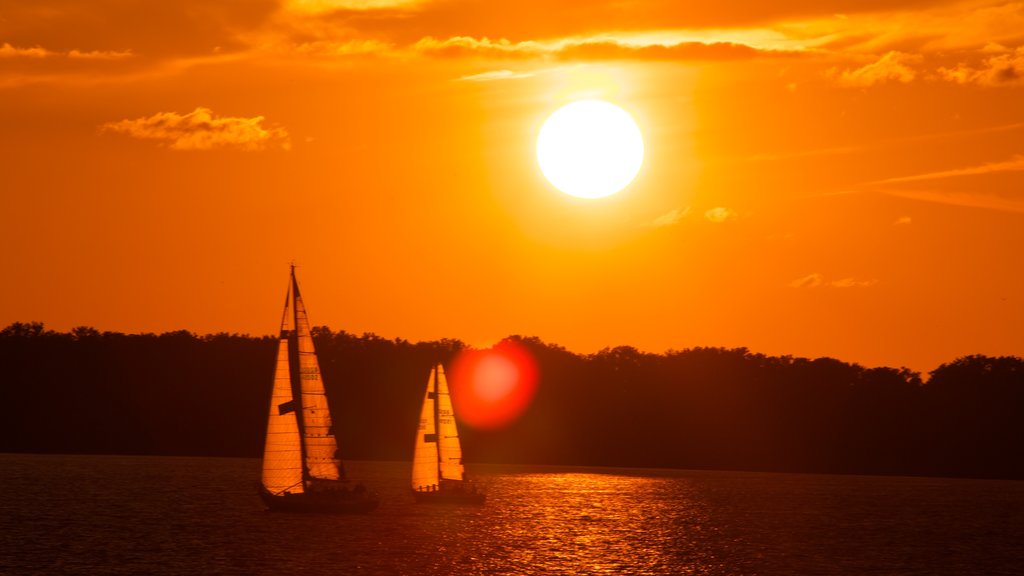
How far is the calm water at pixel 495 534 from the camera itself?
301ft

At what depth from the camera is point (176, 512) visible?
129375 millimetres

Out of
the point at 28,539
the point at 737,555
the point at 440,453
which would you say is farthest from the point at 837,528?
the point at 28,539

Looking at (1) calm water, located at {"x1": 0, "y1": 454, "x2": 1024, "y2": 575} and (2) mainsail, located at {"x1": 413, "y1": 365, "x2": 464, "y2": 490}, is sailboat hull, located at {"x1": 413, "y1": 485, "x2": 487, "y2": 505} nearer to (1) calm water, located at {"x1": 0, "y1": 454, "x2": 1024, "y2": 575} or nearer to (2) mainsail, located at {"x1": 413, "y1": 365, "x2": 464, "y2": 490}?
(2) mainsail, located at {"x1": 413, "y1": 365, "x2": 464, "y2": 490}

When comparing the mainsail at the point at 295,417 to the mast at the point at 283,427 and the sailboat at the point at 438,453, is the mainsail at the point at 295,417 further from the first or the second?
the sailboat at the point at 438,453

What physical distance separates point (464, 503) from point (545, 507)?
34028 millimetres

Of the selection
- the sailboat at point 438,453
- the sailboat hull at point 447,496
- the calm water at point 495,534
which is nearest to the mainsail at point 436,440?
the sailboat at point 438,453

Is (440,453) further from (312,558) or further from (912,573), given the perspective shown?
(912,573)

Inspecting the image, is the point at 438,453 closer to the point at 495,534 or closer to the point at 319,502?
the point at 495,534

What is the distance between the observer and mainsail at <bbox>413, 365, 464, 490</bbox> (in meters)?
108

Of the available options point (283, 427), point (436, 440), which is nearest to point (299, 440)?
point (283, 427)

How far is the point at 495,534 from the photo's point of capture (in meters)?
112

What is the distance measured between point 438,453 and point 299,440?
789 inches

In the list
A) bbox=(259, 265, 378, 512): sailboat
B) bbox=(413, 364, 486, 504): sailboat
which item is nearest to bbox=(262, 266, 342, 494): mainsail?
bbox=(259, 265, 378, 512): sailboat

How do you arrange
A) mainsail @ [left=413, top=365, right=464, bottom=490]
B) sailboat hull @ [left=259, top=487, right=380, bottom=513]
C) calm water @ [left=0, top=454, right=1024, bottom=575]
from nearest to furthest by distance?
calm water @ [left=0, top=454, right=1024, bottom=575] < sailboat hull @ [left=259, top=487, right=380, bottom=513] < mainsail @ [left=413, top=365, right=464, bottom=490]
